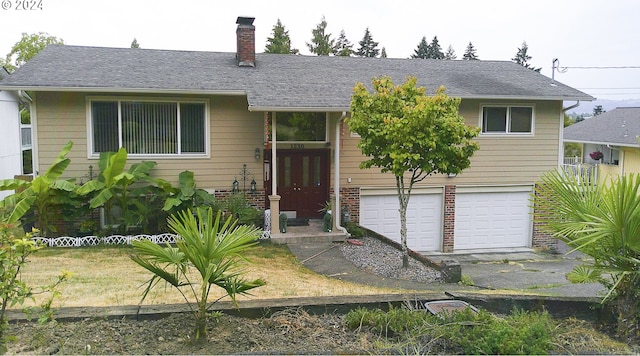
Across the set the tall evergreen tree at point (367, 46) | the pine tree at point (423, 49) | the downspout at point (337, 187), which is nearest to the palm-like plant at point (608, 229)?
the downspout at point (337, 187)

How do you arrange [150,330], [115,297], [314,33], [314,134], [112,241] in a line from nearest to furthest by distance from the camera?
[150,330] < [115,297] < [112,241] < [314,134] < [314,33]

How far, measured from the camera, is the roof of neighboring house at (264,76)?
13.3m

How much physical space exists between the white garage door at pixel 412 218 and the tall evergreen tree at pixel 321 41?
27111 mm

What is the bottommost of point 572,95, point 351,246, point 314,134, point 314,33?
point 351,246

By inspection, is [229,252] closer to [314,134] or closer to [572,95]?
[314,134]

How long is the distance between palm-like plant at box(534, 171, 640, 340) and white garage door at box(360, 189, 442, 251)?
10288 mm

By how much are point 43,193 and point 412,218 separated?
10161 millimetres

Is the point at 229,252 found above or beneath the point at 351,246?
above

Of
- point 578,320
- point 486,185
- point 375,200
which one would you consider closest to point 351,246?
point 375,200

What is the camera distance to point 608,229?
4824mm

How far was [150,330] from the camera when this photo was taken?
4883mm

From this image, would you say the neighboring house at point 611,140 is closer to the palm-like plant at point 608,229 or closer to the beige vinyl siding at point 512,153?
the beige vinyl siding at point 512,153

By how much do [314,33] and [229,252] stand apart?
3945 cm

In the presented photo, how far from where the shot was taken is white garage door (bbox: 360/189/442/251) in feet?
52.6
